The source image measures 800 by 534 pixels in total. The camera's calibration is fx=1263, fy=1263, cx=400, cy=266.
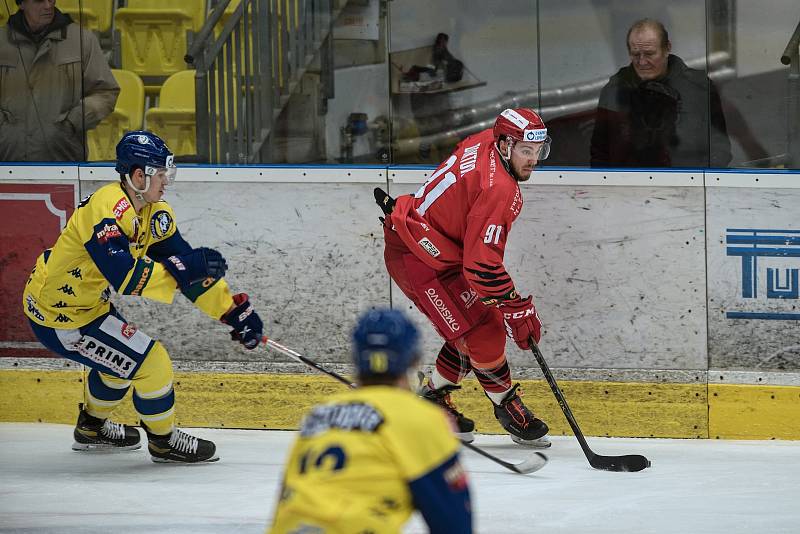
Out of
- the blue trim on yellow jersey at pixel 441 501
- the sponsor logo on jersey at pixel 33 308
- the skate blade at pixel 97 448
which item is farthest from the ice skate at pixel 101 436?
the blue trim on yellow jersey at pixel 441 501

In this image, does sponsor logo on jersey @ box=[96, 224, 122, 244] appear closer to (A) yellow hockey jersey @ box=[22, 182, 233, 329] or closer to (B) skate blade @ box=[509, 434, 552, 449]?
(A) yellow hockey jersey @ box=[22, 182, 233, 329]

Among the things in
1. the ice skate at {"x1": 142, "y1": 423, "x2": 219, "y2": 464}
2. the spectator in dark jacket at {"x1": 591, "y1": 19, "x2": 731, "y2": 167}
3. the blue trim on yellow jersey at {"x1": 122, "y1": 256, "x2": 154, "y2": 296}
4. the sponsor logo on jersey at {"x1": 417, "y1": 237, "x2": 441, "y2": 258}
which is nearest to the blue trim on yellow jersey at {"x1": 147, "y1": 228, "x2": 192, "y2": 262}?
the blue trim on yellow jersey at {"x1": 122, "y1": 256, "x2": 154, "y2": 296}

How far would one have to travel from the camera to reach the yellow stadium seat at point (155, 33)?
220 inches

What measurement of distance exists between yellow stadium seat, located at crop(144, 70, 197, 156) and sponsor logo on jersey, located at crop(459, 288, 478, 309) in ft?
5.00

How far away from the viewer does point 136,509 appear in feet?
13.2

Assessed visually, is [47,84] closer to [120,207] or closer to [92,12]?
[92,12]

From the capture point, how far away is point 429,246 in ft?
15.6

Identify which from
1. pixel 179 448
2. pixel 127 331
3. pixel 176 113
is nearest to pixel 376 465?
pixel 127 331

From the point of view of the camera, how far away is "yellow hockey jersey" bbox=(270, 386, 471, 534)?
1.99 metres

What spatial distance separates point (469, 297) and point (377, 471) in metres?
2.81

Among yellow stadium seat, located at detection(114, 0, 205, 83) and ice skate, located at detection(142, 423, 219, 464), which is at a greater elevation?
yellow stadium seat, located at detection(114, 0, 205, 83)

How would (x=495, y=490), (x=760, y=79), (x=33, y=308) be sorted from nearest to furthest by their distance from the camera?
(x=495, y=490)
(x=33, y=308)
(x=760, y=79)

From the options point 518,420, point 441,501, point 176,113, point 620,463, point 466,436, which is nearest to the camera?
point 441,501

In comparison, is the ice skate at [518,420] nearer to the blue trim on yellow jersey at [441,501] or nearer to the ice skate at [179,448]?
the ice skate at [179,448]
